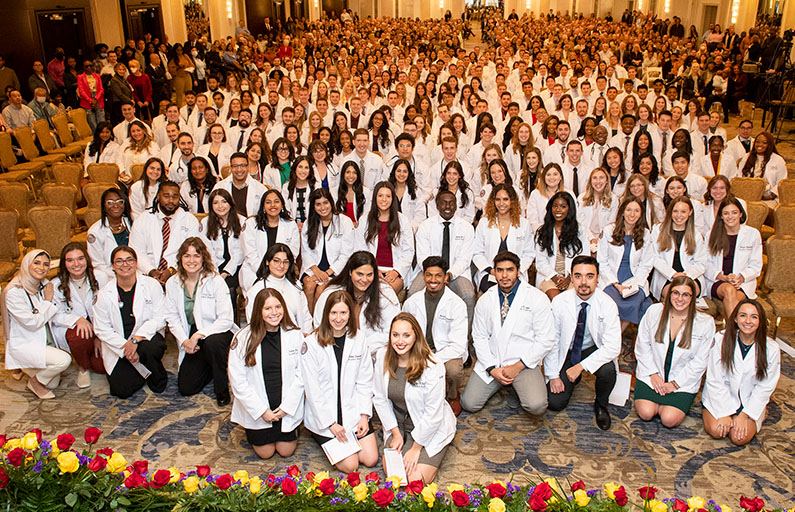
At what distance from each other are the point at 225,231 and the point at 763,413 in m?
4.57

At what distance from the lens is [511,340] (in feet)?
16.3

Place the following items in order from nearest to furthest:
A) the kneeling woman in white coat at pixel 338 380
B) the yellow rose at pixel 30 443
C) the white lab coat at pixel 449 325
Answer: the yellow rose at pixel 30 443, the kneeling woman in white coat at pixel 338 380, the white lab coat at pixel 449 325

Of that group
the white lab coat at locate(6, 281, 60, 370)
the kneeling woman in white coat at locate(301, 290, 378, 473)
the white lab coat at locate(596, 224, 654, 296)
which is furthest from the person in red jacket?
the white lab coat at locate(596, 224, 654, 296)

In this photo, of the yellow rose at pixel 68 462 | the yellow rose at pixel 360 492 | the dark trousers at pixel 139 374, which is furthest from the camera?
the dark trousers at pixel 139 374

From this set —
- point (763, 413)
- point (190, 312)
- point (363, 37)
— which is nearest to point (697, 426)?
point (763, 413)

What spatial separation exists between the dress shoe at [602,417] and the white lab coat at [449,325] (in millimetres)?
1027

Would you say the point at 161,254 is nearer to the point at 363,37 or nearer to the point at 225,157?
the point at 225,157

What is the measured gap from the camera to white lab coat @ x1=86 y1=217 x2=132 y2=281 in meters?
6.28

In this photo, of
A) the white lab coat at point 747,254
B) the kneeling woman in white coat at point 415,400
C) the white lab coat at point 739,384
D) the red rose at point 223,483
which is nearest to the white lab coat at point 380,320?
the kneeling woman in white coat at point 415,400

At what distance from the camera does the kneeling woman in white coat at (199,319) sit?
5.09 meters

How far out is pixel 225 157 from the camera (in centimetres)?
872

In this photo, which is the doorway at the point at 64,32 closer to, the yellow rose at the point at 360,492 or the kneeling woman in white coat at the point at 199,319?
the kneeling woman in white coat at the point at 199,319

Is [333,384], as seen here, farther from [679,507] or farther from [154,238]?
[154,238]

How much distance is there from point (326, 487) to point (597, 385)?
7.88 feet
